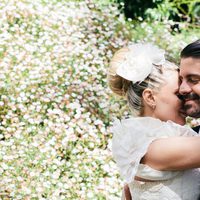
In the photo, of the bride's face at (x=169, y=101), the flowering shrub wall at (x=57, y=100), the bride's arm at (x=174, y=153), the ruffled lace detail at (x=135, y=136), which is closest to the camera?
the bride's arm at (x=174, y=153)

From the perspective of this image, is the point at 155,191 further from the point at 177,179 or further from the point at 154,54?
the point at 154,54

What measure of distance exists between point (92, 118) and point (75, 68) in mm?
764

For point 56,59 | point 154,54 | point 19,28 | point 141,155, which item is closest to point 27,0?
point 19,28

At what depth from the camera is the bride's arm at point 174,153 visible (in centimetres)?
184

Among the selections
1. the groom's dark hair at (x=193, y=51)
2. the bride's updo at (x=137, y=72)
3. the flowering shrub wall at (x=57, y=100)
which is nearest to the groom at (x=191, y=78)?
the groom's dark hair at (x=193, y=51)

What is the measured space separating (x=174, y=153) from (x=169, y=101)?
1.15 feet

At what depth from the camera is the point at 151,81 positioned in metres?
2.22

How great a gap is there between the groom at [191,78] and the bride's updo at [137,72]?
0.44 ft

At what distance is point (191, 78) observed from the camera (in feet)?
6.71

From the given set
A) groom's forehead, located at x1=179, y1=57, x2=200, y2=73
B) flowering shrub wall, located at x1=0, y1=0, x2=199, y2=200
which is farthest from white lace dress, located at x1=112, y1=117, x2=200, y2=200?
flowering shrub wall, located at x1=0, y1=0, x2=199, y2=200

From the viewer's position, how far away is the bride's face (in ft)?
7.07

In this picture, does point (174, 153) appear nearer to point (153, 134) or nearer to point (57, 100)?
point (153, 134)

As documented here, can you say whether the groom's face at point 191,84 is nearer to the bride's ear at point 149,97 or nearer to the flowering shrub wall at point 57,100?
the bride's ear at point 149,97

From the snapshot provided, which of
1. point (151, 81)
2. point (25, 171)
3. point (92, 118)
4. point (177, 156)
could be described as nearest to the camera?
point (177, 156)
